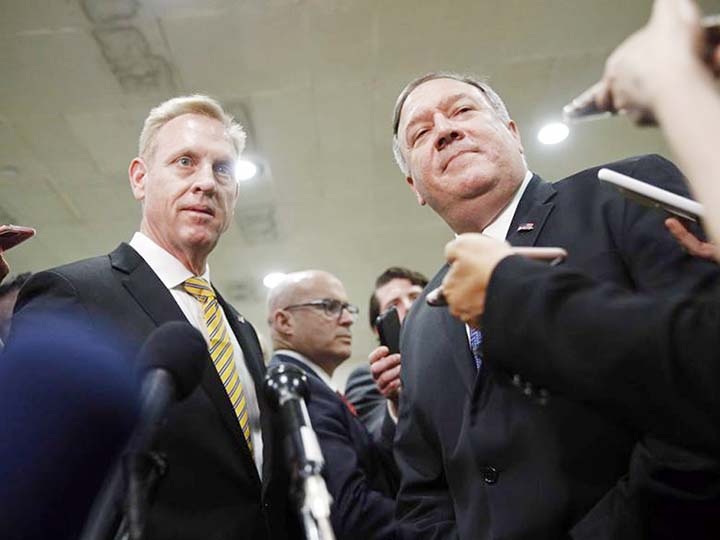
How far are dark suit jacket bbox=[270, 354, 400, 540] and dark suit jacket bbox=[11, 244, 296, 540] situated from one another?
0.94 feet

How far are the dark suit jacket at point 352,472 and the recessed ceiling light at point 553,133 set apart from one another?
2.88 meters

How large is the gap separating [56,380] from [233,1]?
7.96ft

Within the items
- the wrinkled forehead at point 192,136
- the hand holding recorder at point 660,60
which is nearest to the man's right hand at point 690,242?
the hand holding recorder at point 660,60

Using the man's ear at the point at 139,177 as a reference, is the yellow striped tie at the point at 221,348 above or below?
below

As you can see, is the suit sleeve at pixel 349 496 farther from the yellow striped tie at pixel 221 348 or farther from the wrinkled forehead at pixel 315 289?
the wrinkled forehead at pixel 315 289

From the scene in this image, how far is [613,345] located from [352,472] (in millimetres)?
1116

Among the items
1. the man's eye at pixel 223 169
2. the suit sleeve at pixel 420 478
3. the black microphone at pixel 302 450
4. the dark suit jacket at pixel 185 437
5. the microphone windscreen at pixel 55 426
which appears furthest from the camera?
the man's eye at pixel 223 169

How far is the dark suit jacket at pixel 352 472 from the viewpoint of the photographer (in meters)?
1.54

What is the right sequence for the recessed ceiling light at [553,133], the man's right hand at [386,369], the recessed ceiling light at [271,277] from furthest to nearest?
the recessed ceiling light at [271,277] < the recessed ceiling light at [553,133] < the man's right hand at [386,369]

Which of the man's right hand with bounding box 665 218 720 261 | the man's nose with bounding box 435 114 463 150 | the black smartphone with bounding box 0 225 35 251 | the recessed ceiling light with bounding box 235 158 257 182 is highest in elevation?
the recessed ceiling light with bounding box 235 158 257 182

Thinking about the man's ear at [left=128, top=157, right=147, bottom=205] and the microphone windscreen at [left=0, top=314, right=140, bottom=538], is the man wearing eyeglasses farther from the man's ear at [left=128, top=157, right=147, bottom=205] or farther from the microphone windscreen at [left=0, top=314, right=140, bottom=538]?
the man's ear at [left=128, top=157, right=147, bottom=205]

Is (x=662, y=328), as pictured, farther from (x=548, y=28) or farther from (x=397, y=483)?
(x=548, y=28)

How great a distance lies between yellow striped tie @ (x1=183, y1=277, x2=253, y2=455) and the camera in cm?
132

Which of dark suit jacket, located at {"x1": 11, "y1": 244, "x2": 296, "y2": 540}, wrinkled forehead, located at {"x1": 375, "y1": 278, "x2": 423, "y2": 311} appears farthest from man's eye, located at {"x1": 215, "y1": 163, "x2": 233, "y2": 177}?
wrinkled forehead, located at {"x1": 375, "y1": 278, "x2": 423, "y2": 311}
